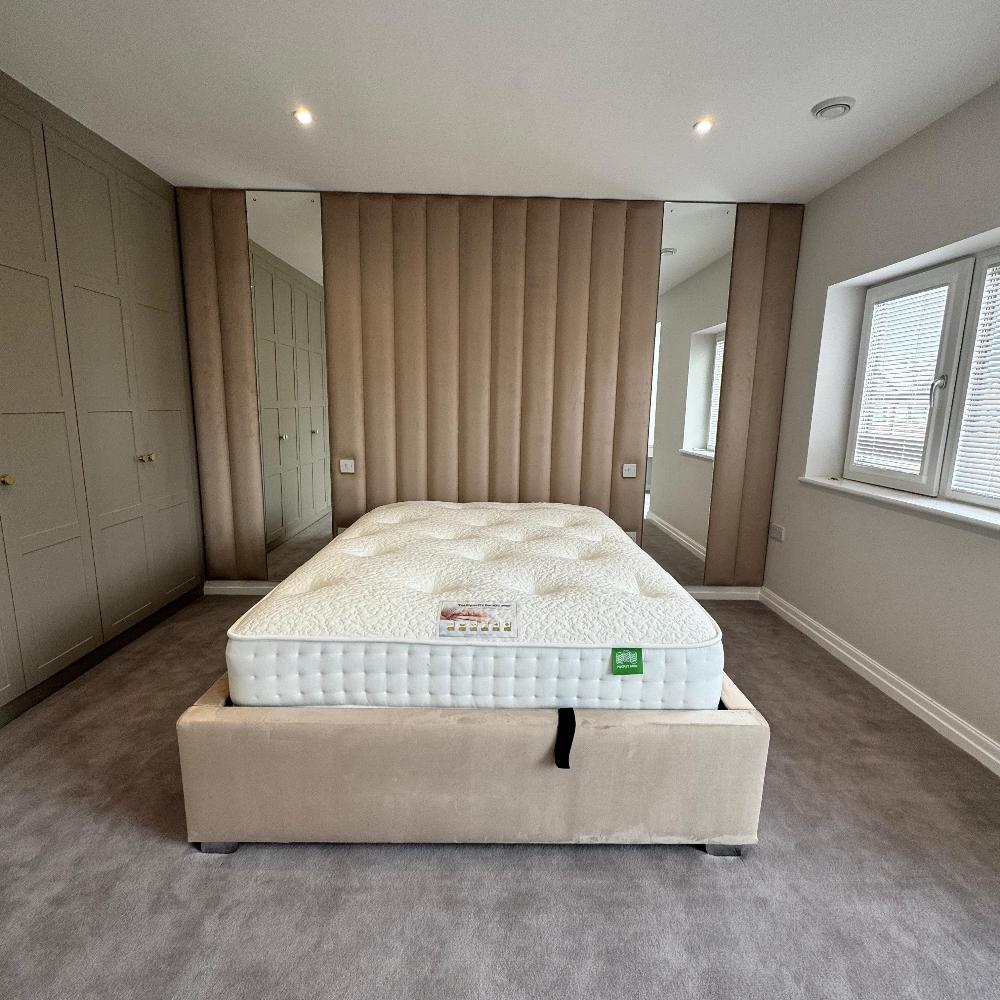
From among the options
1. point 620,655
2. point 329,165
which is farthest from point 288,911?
point 329,165

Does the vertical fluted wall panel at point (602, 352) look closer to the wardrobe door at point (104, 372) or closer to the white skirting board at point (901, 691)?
the white skirting board at point (901, 691)

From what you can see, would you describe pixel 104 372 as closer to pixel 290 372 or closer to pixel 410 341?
pixel 290 372

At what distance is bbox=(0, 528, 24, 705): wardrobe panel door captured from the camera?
1.85 metres

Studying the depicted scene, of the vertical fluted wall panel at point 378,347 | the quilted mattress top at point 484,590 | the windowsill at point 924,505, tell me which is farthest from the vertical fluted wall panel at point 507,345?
the windowsill at point 924,505

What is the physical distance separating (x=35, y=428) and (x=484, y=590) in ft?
6.15

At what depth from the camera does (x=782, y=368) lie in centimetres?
299

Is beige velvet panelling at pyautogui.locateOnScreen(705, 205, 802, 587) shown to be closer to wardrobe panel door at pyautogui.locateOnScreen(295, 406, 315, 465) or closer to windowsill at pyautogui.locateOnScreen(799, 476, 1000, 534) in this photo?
windowsill at pyautogui.locateOnScreen(799, 476, 1000, 534)

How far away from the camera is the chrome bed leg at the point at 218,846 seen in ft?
4.34

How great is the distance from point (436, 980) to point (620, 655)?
0.76m

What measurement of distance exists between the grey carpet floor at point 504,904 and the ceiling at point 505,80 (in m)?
2.32

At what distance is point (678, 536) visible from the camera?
4.34 meters

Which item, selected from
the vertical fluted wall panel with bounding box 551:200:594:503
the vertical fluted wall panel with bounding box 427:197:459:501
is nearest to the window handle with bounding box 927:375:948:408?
the vertical fluted wall panel with bounding box 551:200:594:503

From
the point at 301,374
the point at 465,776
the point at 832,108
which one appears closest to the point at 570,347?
the point at 832,108

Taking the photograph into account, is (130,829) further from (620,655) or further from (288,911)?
(620,655)
